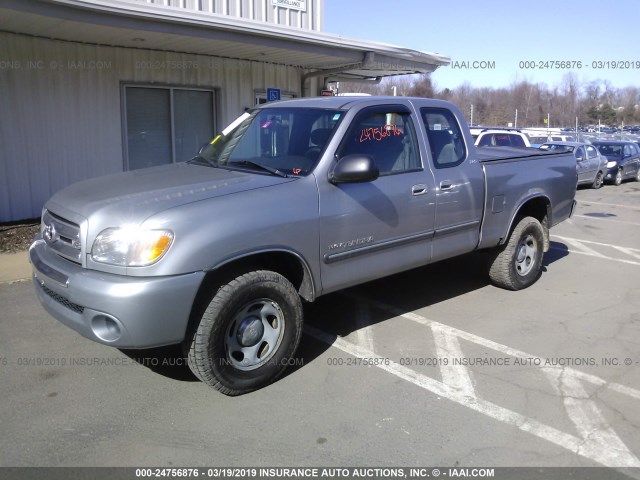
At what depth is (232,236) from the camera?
372 centimetres

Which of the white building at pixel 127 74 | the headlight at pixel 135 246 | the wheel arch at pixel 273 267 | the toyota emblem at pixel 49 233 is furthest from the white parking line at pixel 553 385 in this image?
the white building at pixel 127 74

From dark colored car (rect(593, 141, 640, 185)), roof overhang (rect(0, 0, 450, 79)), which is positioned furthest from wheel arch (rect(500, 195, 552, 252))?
dark colored car (rect(593, 141, 640, 185))

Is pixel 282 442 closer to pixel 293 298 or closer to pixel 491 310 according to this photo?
pixel 293 298

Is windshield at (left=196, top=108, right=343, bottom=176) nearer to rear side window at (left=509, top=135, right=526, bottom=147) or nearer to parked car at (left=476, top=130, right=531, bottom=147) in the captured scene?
parked car at (left=476, top=130, right=531, bottom=147)

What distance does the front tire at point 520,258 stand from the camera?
6.33 meters

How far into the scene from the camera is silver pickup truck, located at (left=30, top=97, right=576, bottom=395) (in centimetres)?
353

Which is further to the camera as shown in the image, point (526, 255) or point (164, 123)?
point (164, 123)

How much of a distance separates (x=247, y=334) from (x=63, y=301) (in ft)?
3.99

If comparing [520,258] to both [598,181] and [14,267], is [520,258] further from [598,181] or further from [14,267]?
[598,181]

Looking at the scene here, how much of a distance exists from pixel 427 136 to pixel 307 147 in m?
1.25

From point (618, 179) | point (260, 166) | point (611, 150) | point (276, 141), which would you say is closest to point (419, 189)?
point (276, 141)

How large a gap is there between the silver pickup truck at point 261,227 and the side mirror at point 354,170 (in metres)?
0.01

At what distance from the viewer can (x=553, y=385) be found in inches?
166

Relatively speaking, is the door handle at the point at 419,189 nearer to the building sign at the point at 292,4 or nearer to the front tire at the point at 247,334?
the front tire at the point at 247,334
